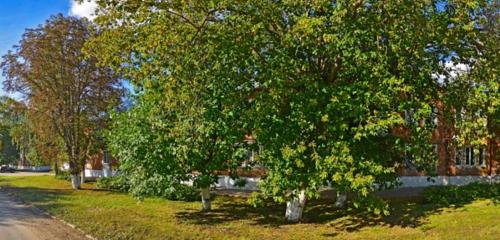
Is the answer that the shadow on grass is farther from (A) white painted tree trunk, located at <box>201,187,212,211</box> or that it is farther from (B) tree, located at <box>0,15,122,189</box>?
(B) tree, located at <box>0,15,122,189</box>

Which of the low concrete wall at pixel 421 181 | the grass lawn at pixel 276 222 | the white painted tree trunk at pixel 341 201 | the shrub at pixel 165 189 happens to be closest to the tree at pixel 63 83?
the shrub at pixel 165 189

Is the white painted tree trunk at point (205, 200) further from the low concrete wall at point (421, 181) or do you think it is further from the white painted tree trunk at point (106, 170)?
the white painted tree trunk at point (106, 170)

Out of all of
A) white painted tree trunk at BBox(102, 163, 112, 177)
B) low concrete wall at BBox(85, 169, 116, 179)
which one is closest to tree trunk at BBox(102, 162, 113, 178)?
white painted tree trunk at BBox(102, 163, 112, 177)

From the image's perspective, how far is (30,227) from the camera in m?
17.0

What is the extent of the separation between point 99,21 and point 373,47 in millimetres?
7941

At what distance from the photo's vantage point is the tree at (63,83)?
1357 inches

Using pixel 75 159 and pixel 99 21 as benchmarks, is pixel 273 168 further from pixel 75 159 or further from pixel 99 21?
pixel 75 159

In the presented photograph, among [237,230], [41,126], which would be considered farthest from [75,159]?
[237,230]

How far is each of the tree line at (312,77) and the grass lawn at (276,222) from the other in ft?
3.63

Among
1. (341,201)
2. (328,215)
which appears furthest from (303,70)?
(341,201)

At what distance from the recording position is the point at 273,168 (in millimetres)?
16453

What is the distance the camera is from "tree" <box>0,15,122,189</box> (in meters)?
34.5

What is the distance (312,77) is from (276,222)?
564 centimetres

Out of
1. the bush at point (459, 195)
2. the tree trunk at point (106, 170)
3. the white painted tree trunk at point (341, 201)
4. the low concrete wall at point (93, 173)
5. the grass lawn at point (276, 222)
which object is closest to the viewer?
the grass lawn at point (276, 222)
